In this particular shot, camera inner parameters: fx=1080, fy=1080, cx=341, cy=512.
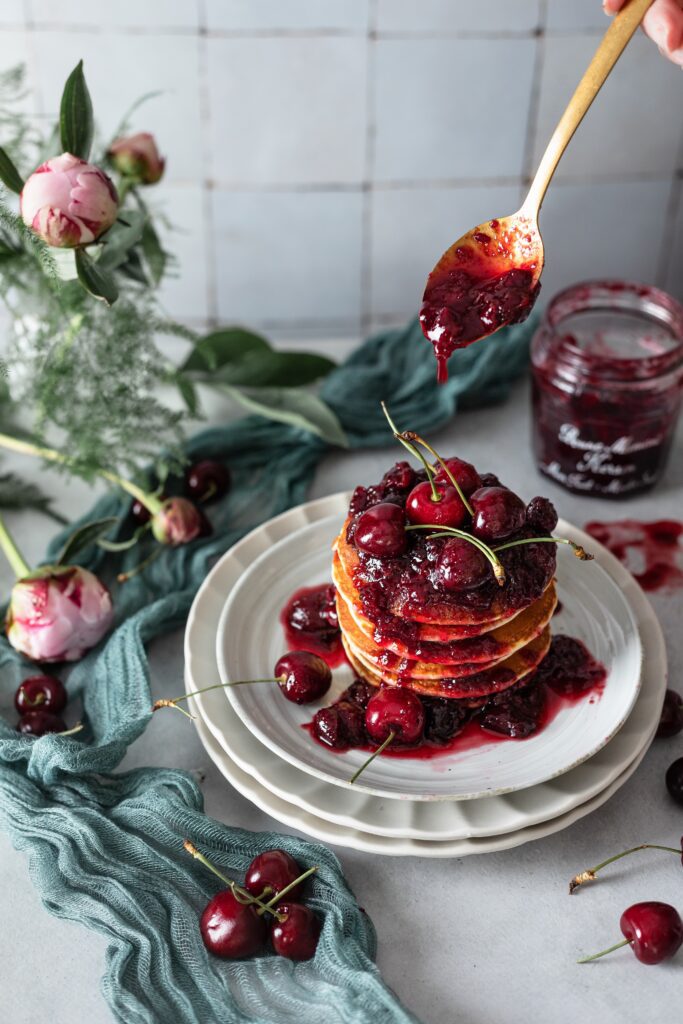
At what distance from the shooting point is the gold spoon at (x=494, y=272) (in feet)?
3.97

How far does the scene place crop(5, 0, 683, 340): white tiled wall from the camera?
178 cm

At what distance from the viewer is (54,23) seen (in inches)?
69.2

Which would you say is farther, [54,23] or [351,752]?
[54,23]

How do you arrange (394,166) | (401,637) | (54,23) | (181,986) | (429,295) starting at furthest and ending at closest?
(394,166) → (54,23) → (429,295) → (401,637) → (181,986)

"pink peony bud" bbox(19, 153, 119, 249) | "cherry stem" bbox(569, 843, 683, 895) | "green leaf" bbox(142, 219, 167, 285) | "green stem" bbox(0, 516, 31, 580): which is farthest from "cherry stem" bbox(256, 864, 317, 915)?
"green leaf" bbox(142, 219, 167, 285)

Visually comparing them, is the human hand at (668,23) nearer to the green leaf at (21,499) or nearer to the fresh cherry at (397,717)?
the fresh cherry at (397,717)

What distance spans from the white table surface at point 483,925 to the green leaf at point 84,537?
0.84 feet

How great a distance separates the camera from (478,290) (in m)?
1.29

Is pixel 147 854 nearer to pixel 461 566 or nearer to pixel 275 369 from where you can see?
pixel 461 566

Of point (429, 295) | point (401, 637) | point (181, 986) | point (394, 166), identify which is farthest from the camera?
point (394, 166)

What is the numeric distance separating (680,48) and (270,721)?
3.09 ft

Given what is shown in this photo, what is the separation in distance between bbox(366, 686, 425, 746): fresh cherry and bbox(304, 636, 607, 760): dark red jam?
0.02m

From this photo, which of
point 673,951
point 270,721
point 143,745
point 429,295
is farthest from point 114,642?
point 673,951

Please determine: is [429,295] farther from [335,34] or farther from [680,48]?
[335,34]
